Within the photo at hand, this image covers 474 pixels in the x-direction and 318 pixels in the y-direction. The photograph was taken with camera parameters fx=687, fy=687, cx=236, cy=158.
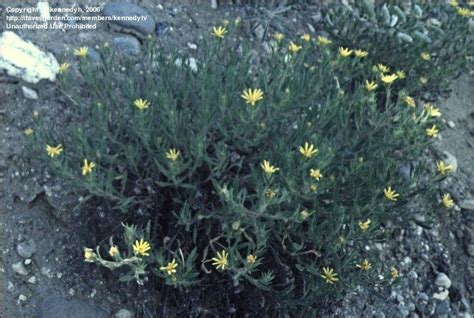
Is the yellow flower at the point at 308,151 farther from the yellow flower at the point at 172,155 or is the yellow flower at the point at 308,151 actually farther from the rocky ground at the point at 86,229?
the rocky ground at the point at 86,229

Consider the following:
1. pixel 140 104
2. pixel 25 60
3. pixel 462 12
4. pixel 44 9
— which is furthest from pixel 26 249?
pixel 462 12

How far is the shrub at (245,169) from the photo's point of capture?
2.86m

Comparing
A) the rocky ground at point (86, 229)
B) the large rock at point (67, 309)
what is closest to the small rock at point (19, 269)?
the rocky ground at point (86, 229)

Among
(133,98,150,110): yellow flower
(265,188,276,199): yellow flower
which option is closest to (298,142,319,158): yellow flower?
(265,188,276,199): yellow flower

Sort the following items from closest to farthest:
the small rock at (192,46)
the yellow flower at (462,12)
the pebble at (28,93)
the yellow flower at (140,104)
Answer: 1. the yellow flower at (140,104)
2. the pebble at (28,93)
3. the yellow flower at (462,12)
4. the small rock at (192,46)

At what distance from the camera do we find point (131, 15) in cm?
422

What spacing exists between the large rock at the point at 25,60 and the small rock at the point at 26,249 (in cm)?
94

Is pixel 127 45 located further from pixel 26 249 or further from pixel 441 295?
pixel 441 295

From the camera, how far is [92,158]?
3.03 metres

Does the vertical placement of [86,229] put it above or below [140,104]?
below

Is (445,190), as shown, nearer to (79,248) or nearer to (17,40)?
(79,248)

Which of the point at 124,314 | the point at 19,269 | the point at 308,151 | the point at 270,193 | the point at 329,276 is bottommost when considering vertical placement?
the point at 124,314

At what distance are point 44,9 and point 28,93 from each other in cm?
70

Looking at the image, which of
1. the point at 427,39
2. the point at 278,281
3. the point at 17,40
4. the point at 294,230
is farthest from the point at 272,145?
the point at 17,40
